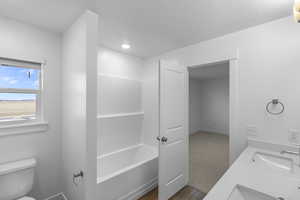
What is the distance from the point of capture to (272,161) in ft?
4.55

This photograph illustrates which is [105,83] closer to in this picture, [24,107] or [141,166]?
[24,107]

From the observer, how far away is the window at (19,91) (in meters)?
1.66

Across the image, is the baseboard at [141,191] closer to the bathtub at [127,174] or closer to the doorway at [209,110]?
the bathtub at [127,174]

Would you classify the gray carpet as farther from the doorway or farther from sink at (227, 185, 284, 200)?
sink at (227, 185, 284, 200)

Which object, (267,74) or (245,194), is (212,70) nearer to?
(267,74)

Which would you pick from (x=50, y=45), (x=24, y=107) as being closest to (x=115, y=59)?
(x=50, y=45)

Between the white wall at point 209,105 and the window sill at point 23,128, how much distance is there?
5.36 m

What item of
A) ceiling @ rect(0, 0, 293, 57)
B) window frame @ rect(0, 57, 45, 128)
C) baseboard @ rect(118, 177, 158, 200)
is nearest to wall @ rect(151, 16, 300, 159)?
ceiling @ rect(0, 0, 293, 57)

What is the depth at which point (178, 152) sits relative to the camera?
221cm

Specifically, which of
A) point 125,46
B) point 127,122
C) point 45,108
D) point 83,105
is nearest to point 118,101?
point 127,122

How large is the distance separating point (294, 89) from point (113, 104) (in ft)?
8.40

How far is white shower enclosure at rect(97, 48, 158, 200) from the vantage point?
7.08 feet

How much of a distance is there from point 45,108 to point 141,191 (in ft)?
6.07

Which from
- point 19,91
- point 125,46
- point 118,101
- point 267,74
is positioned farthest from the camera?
point 118,101
